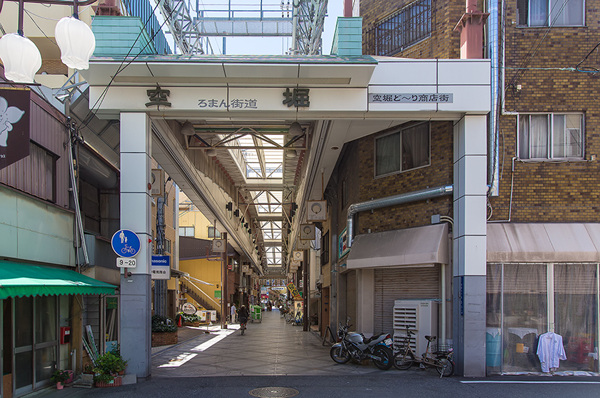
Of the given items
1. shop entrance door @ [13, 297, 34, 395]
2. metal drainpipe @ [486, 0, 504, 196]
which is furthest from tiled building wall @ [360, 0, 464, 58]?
shop entrance door @ [13, 297, 34, 395]

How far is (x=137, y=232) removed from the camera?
12984 millimetres

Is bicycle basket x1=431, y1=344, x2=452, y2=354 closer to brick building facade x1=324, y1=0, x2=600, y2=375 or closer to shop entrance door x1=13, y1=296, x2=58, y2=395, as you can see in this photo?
brick building facade x1=324, y1=0, x2=600, y2=375

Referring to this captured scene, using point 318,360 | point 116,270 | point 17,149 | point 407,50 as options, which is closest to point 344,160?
point 407,50

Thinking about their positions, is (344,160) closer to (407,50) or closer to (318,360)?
(407,50)

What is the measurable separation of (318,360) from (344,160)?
23.5ft

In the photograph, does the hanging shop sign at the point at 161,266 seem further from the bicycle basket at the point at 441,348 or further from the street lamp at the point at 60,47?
the street lamp at the point at 60,47

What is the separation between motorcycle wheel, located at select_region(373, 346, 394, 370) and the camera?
14.3 m

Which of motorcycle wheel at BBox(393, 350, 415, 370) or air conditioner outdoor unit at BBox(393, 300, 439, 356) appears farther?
air conditioner outdoor unit at BBox(393, 300, 439, 356)

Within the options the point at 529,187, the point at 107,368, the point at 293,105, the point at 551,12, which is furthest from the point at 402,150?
the point at 107,368

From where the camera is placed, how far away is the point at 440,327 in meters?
14.4

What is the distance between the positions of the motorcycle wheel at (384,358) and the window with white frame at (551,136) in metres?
5.97

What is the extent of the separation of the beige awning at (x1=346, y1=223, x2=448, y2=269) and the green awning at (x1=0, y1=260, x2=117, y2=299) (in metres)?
6.74

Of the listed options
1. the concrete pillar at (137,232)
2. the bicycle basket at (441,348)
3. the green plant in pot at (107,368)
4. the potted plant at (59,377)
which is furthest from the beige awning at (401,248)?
the potted plant at (59,377)

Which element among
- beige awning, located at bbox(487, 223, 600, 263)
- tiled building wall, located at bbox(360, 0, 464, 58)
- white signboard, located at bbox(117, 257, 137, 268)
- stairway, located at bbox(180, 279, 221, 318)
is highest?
tiled building wall, located at bbox(360, 0, 464, 58)
